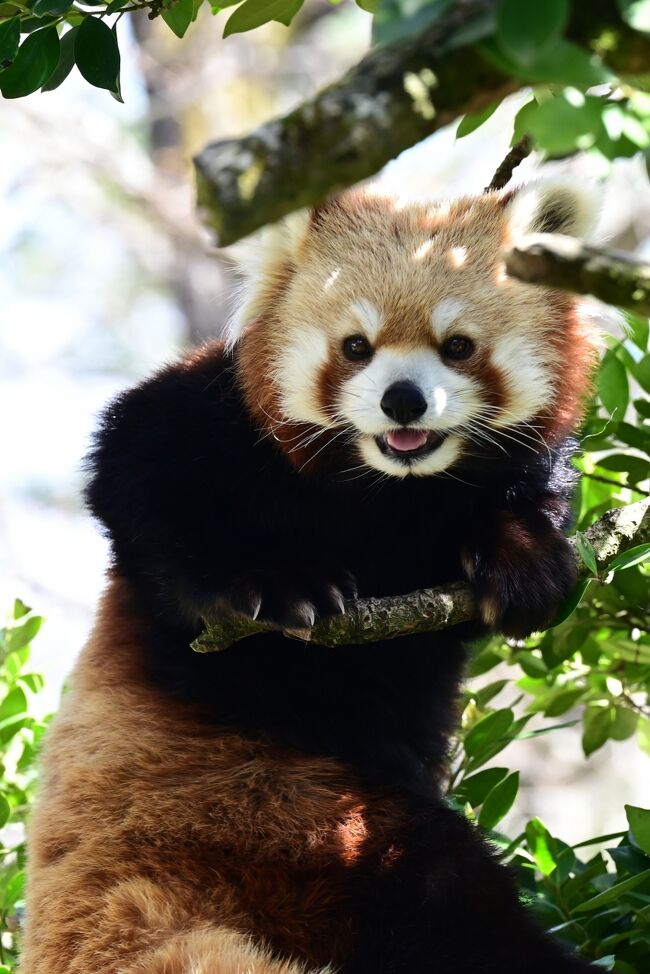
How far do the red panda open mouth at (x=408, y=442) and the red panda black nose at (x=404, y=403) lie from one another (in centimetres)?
5

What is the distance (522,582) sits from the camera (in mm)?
2854

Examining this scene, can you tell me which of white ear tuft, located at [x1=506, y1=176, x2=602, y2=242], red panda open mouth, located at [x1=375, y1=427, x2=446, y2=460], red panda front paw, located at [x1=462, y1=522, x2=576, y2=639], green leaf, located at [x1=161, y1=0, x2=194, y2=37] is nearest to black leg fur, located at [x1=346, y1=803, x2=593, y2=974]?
red panda front paw, located at [x1=462, y1=522, x2=576, y2=639]

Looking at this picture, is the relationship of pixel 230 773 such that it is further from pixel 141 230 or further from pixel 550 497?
pixel 141 230

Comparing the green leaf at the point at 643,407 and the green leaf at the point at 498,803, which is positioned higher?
the green leaf at the point at 643,407

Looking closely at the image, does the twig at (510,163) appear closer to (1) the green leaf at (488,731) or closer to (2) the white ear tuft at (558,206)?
(2) the white ear tuft at (558,206)

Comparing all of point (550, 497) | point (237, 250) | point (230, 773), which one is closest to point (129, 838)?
point (230, 773)

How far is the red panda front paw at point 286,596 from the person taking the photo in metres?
2.75

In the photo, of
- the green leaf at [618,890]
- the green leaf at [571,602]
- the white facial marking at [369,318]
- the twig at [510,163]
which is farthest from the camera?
the white facial marking at [369,318]

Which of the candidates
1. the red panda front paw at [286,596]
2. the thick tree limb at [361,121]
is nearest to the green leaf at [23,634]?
the red panda front paw at [286,596]

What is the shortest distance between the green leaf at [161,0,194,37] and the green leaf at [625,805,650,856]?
1.98m

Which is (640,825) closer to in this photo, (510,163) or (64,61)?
(510,163)

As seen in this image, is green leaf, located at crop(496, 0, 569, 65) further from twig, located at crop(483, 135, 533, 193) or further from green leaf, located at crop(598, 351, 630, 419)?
green leaf, located at crop(598, 351, 630, 419)

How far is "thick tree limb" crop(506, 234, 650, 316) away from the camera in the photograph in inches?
55.0

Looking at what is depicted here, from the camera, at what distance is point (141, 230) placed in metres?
13.1
